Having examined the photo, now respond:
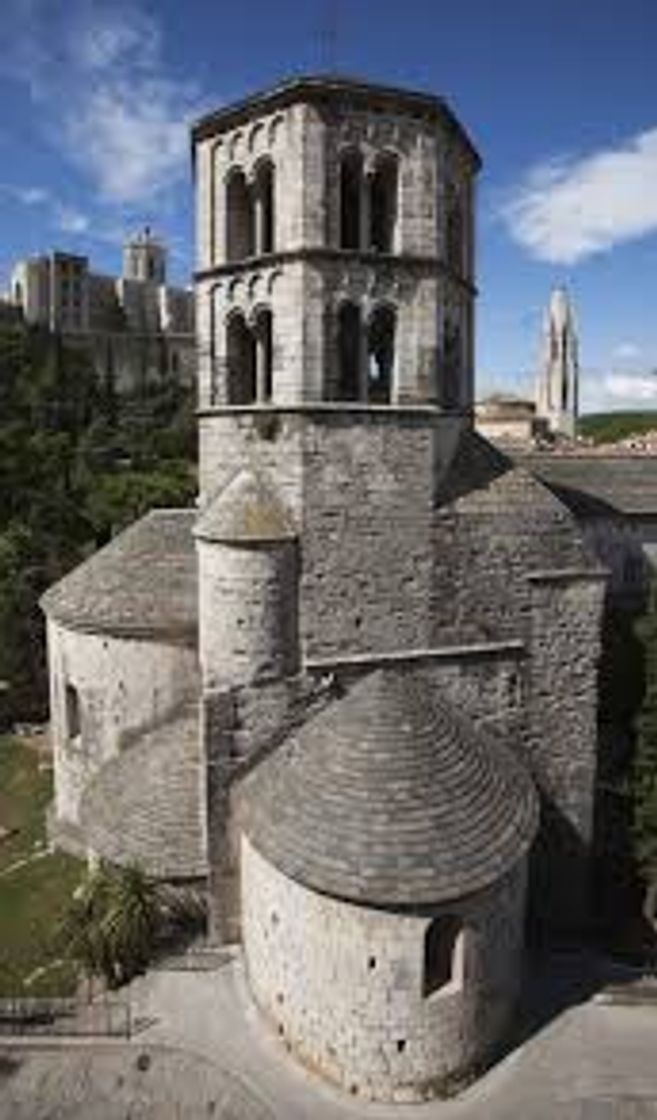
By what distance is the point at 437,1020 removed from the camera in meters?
14.9

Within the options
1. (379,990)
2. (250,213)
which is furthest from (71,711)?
(250,213)

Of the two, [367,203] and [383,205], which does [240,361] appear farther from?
[383,205]

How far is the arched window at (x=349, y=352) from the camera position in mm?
17125

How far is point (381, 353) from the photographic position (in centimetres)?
1780

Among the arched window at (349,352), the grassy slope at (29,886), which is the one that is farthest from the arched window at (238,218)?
the grassy slope at (29,886)

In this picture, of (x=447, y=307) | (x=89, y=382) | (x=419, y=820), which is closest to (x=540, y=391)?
(x=89, y=382)

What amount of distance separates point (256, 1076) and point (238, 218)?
16.0 meters

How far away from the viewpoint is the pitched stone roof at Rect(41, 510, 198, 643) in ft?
70.7

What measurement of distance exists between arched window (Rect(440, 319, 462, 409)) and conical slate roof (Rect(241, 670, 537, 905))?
19.5 feet

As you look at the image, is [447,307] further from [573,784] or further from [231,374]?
[573,784]

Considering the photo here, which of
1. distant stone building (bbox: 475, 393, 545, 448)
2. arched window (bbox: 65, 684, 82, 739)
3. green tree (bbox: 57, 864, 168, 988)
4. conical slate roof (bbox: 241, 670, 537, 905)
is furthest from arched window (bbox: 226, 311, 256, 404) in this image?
distant stone building (bbox: 475, 393, 545, 448)

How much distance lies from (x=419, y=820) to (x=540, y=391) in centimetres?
7467

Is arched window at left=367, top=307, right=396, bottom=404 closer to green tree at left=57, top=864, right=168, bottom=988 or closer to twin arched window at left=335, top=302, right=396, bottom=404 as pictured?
twin arched window at left=335, top=302, right=396, bottom=404

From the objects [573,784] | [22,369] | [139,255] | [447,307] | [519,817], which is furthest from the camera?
[139,255]
